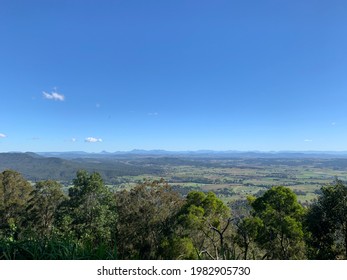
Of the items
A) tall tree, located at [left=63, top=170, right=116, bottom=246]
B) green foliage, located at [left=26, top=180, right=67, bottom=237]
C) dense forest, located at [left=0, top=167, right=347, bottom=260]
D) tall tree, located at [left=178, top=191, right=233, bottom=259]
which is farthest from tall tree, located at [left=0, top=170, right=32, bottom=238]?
tall tree, located at [left=178, top=191, right=233, bottom=259]

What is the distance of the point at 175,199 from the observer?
59.4 feet

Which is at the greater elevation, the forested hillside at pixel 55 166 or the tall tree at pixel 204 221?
the tall tree at pixel 204 221

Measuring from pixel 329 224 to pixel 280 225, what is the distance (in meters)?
1.94

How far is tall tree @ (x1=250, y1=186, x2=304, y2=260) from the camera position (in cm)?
1286

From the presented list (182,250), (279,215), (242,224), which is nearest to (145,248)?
(182,250)

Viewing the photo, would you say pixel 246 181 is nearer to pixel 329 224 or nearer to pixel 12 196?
pixel 12 196

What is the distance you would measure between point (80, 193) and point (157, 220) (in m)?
4.83

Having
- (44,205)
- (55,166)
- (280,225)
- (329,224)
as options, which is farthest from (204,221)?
(55,166)

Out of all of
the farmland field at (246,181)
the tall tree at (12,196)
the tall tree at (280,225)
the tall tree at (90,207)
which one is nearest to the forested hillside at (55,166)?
A: the farmland field at (246,181)

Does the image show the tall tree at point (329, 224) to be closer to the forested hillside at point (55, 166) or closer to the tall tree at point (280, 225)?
the tall tree at point (280, 225)

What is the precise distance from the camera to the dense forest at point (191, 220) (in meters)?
12.6

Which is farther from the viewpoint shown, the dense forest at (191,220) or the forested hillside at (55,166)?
the forested hillside at (55,166)
